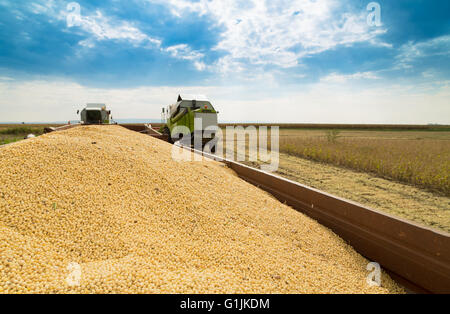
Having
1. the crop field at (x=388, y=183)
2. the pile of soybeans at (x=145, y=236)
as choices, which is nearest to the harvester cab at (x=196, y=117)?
the crop field at (x=388, y=183)

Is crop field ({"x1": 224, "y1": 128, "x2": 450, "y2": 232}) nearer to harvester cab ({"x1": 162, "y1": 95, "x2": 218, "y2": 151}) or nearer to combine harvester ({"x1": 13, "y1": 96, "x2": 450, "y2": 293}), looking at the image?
combine harvester ({"x1": 13, "y1": 96, "x2": 450, "y2": 293})

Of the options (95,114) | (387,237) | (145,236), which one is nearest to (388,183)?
(387,237)

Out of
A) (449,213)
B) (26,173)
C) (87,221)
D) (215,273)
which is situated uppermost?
(26,173)

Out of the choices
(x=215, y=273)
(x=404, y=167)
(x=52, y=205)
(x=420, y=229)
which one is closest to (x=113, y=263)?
(x=215, y=273)

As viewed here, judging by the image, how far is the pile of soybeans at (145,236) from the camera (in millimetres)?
1483

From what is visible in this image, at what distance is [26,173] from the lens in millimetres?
2398

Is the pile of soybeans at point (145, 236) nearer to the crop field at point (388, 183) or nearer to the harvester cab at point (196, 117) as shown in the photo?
the crop field at point (388, 183)

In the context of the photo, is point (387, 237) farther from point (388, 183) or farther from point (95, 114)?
point (95, 114)

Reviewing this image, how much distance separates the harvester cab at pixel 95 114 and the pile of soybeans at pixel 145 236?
36.8 ft

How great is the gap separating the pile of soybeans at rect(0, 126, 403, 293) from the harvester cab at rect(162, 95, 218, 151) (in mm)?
5482

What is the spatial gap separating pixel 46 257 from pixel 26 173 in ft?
4.09

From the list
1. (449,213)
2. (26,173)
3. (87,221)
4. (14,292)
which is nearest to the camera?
(14,292)

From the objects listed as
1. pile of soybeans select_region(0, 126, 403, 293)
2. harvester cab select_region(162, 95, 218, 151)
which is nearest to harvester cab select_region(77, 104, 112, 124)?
harvester cab select_region(162, 95, 218, 151)
